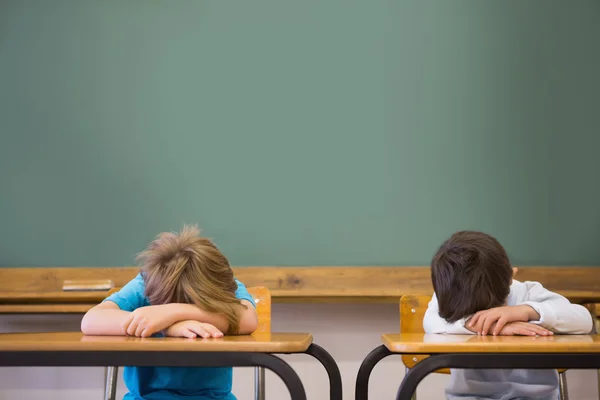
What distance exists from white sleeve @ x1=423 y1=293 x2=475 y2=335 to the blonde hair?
1.62 ft

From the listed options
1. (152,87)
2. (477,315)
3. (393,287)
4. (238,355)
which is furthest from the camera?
(152,87)

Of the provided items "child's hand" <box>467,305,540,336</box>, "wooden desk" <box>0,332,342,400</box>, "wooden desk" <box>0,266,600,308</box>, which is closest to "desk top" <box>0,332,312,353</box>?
"wooden desk" <box>0,332,342,400</box>

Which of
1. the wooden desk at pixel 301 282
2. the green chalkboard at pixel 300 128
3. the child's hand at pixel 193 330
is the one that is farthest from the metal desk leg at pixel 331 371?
the green chalkboard at pixel 300 128

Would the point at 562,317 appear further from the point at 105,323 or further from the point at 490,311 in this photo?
the point at 105,323

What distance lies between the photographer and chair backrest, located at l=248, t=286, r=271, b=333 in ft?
6.32

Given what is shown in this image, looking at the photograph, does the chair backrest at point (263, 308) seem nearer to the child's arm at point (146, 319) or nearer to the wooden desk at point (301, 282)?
the child's arm at point (146, 319)

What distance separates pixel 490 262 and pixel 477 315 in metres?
0.15

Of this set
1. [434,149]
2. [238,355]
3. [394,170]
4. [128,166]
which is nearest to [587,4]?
[434,149]

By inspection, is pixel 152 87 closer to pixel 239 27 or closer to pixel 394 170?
pixel 239 27

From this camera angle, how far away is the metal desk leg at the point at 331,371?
4.09 feet

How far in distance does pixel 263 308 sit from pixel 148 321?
0.63m

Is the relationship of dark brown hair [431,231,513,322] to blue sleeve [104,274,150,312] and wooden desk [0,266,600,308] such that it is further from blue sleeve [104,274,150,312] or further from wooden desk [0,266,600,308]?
wooden desk [0,266,600,308]

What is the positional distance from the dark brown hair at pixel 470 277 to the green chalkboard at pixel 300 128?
107 centimetres

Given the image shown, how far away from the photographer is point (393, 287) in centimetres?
263
